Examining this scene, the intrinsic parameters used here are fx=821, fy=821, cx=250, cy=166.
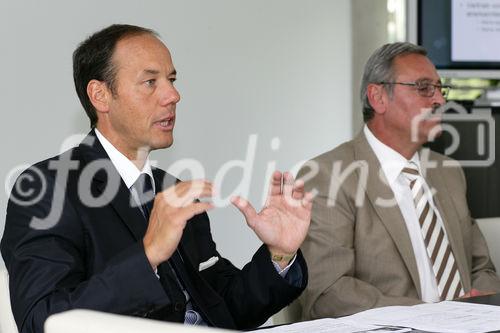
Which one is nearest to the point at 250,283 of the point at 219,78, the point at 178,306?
the point at 178,306

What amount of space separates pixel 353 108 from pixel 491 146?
0.70m

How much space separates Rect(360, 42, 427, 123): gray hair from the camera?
301 centimetres

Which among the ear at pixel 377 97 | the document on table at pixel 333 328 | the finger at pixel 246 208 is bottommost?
the document on table at pixel 333 328

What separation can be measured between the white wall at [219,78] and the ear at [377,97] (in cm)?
84

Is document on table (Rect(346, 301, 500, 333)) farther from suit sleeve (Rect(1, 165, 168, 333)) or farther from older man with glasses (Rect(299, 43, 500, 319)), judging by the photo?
older man with glasses (Rect(299, 43, 500, 319))

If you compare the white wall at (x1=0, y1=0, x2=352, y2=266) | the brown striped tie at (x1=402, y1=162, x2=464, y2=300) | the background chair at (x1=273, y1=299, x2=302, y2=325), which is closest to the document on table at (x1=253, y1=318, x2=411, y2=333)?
the background chair at (x1=273, y1=299, x2=302, y2=325)

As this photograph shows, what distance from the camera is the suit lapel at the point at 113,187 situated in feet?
6.25

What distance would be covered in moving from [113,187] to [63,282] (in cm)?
34

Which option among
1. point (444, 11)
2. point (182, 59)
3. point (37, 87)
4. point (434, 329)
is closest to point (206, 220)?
point (434, 329)

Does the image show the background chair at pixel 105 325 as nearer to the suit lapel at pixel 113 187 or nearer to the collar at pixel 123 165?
the suit lapel at pixel 113 187

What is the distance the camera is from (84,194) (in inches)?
73.9

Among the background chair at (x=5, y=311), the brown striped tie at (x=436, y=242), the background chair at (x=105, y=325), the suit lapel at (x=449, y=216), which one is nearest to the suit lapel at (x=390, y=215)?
the brown striped tie at (x=436, y=242)

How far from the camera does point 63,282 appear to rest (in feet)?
5.46

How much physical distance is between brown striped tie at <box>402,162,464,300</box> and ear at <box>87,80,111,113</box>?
3.85 feet
